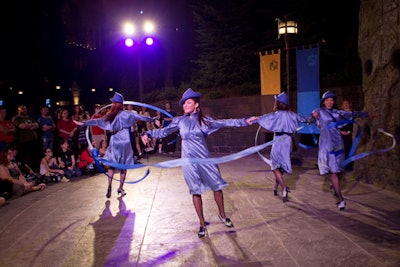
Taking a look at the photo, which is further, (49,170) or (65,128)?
(65,128)

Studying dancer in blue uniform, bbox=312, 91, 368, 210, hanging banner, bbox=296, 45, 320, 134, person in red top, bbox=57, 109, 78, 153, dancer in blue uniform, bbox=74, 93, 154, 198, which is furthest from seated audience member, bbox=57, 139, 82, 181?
hanging banner, bbox=296, 45, 320, 134

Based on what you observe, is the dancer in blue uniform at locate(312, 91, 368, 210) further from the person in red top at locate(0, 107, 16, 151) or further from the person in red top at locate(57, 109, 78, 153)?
the person in red top at locate(0, 107, 16, 151)

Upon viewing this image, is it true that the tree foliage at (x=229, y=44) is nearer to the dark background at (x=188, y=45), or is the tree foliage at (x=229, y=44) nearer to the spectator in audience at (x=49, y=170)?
the dark background at (x=188, y=45)

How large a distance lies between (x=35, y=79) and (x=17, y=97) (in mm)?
4761

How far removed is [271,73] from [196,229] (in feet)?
38.0

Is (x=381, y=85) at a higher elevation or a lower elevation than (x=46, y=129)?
higher

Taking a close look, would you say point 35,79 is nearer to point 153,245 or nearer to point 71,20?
point 71,20

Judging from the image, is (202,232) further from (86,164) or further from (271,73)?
(271,73)

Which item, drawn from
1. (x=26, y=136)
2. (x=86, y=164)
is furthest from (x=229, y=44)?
(x=26, y=136)

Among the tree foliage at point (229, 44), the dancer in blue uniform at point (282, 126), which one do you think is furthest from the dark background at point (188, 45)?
the dancer in blue uniform at point (282, 126)

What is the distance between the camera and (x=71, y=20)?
1924 inches

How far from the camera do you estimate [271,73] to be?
15.6 m

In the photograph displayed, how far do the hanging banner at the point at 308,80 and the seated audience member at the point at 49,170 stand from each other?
9.28m

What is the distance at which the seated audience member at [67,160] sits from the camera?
391 inches
